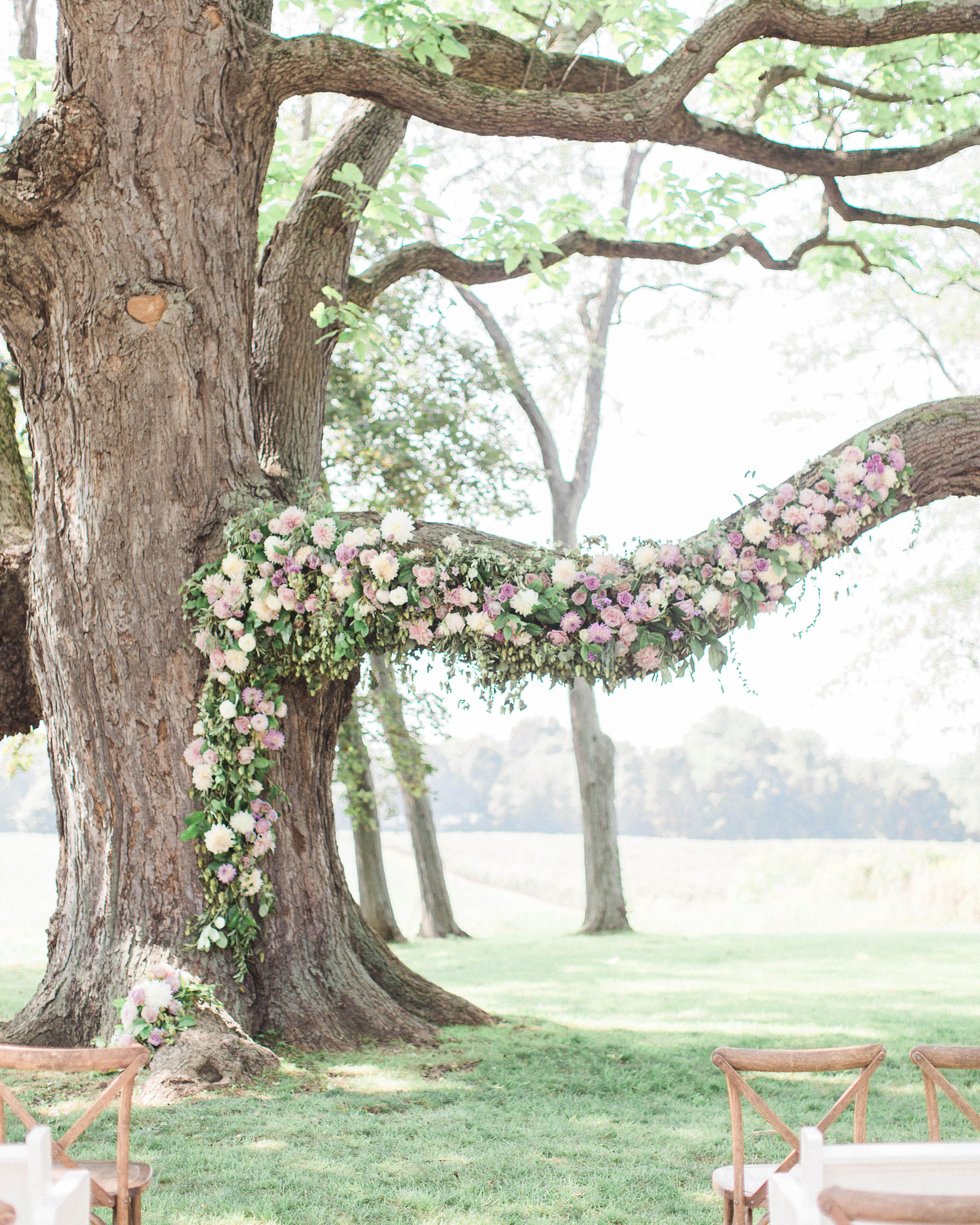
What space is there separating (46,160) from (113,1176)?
4665mm

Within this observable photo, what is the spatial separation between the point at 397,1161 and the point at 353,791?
25.2 ft

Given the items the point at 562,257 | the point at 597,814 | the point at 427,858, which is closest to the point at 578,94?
the point at 562,257

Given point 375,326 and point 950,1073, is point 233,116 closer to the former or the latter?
point 375,326

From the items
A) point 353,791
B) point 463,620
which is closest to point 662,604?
point 463,620

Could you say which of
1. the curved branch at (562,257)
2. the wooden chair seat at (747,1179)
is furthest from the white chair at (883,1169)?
the curved branch at (562,257)

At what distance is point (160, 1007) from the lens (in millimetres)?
4770

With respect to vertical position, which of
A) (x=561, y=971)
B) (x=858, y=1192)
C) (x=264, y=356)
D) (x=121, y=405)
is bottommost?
(x=561, y=971)

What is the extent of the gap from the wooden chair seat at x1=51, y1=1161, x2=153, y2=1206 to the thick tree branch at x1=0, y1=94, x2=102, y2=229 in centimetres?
447

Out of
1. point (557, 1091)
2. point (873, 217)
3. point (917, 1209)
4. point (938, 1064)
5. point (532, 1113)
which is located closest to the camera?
point (917, 1209)

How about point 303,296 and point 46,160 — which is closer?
point 46,160

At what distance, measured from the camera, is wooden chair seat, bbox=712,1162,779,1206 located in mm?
2459

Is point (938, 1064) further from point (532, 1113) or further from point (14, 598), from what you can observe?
point (14, 598)

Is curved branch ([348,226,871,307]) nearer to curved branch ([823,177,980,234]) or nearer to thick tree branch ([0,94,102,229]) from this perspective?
curved branch ([823,177,980,234])

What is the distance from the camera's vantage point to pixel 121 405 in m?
5.33
